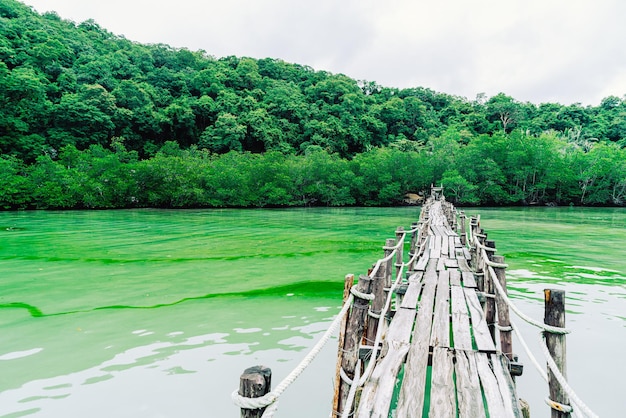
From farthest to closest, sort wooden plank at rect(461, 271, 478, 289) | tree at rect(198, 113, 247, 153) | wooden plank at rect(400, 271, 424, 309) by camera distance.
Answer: tree at rect(198, 113, 247, 153) < wooden plank at rect(461, 271, 478, 289) < wooden plank at rect(400, 271, 424, 309)

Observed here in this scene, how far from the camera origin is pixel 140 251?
12.9 meters

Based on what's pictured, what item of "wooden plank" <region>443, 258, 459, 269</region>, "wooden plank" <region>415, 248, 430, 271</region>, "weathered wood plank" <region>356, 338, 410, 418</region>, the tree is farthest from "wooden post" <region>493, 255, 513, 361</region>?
the tree

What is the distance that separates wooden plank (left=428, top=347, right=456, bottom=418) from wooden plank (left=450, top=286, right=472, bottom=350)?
0.75 ft

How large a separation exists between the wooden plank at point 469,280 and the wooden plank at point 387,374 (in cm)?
165

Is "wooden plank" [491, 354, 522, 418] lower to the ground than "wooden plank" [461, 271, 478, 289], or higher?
lower

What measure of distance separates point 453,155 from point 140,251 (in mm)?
37497

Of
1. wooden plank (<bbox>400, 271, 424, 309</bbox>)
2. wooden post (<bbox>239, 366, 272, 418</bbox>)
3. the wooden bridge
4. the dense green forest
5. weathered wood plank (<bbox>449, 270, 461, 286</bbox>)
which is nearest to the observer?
wooden post (<bbox>239, 366, 272, 418</bbox>)

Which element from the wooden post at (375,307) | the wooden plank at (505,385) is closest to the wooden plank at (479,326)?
the wooden plank at (505,385)

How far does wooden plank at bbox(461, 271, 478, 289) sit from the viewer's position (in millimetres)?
4919

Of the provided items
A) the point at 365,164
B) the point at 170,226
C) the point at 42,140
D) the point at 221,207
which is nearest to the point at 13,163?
the point at 42,140

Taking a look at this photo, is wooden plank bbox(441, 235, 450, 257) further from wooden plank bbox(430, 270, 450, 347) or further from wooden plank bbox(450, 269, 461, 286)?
wooden plank bbox(430, 270, 450, 347)

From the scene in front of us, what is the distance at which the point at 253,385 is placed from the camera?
5.20ft

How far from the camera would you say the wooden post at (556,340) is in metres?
2.63

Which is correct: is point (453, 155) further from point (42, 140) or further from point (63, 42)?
point (63, 42)
